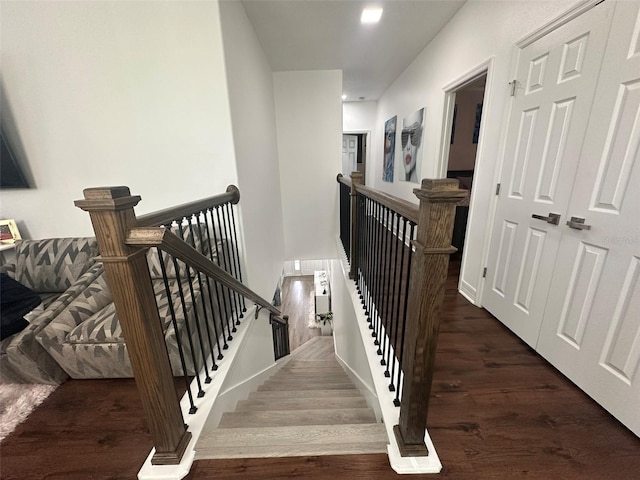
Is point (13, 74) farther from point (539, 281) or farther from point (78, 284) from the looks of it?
point (539, 281)

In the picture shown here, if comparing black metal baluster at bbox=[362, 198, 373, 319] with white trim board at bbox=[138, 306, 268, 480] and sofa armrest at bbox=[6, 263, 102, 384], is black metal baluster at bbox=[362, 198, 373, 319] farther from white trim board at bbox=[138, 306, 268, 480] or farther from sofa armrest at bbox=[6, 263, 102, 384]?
sofa armrest at bbox=[6, 263, 102, 384]

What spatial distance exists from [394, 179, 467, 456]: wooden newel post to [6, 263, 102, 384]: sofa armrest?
197 centimetres

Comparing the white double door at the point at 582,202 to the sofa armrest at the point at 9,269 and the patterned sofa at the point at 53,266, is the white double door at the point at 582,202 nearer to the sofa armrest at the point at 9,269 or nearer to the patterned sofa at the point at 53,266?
the patterned sofa at the point at 53,266

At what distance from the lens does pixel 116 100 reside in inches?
70.8

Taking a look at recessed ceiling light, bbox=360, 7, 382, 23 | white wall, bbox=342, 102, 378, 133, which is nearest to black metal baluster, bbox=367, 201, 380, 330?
recessed ceiling light, bbox=360, 7, 382, 23

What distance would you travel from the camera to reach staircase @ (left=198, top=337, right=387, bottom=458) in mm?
1079

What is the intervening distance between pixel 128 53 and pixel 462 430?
3026mm

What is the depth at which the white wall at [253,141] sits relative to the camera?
194 cm

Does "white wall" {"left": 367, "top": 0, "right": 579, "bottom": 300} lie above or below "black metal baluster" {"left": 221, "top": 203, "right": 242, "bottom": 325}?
above

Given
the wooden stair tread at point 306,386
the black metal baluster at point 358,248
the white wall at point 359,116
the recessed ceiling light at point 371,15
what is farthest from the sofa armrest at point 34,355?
the white wall at point 359,116

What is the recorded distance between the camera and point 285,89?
141 inches

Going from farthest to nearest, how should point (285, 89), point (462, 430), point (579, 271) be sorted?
1. point (285, 89)
2. point (579, 271)
3. point (462, 430)

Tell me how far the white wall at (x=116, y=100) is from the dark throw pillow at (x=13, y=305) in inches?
27.6

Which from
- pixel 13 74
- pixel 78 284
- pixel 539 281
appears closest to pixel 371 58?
pixel 539 281
